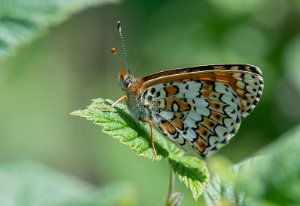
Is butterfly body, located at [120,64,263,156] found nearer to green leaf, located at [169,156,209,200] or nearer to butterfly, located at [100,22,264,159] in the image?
butterfly, located at [100,22,264,159]

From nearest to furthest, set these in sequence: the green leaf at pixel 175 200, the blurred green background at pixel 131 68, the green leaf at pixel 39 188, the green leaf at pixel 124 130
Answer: the green leaf at pixel 175 200
the green leaf at pixel 124 130
the green leaf at pixel 39 188
the blurred green background at pixel 131 68

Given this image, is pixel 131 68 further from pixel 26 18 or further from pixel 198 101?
pixel 26 18

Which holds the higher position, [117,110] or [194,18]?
[194,18]

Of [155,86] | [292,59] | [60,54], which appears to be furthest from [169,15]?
[155,86]

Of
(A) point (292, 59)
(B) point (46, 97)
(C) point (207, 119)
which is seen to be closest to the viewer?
(C) point (207, 119)

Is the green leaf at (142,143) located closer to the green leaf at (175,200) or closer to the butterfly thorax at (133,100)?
the green leaf at (175,200)

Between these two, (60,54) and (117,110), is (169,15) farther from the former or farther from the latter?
(117,110)

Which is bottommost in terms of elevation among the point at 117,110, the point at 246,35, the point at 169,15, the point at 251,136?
the point at 251,136

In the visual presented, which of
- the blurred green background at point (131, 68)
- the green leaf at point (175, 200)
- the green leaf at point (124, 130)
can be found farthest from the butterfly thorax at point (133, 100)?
the blurred green background at point (131, 68)
